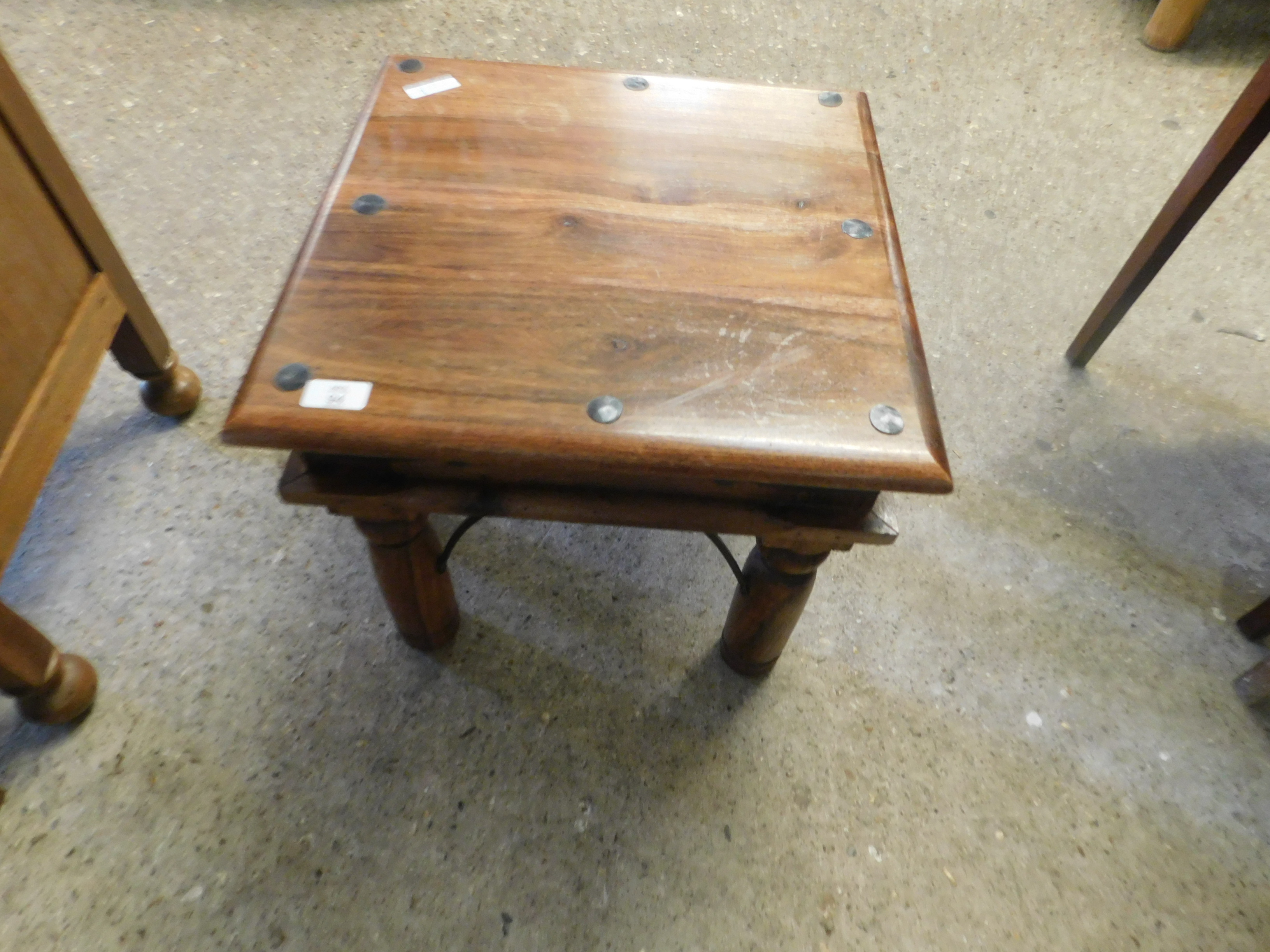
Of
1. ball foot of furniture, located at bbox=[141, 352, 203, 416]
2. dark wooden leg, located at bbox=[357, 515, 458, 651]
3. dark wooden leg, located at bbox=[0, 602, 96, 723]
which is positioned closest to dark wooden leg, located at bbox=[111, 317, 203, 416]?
ball foot of furniture, located at bbox=[141, 352, 203, 416]

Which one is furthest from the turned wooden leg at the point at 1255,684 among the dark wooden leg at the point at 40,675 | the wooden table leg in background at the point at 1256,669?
the dark wooden leg at the point at 40,675

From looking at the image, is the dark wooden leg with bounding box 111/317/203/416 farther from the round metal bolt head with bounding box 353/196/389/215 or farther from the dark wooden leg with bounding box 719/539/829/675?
the dark wooden leg with bounding box 719/539/829/675

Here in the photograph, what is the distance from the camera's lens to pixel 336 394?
67 centimetres

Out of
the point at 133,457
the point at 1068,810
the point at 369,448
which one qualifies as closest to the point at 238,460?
the point at 133,457

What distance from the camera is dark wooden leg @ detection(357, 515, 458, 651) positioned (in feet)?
2.68

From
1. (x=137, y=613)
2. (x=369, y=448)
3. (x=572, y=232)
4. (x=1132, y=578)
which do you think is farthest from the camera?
(x=1132, y=578)

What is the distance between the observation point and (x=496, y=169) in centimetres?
86

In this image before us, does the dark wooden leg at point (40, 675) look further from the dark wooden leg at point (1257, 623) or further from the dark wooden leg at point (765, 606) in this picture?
the dark wooden leg at point (1257, 623)

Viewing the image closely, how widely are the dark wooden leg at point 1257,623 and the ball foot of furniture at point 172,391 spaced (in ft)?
4.97

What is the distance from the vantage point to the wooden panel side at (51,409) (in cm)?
87

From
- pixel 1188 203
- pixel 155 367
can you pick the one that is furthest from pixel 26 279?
pixel 1188 203

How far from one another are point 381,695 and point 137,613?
34 centimetres

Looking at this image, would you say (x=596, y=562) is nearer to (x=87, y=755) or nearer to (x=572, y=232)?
(x=572, y=232)

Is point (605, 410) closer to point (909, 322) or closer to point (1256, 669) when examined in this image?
point (909, 322)
